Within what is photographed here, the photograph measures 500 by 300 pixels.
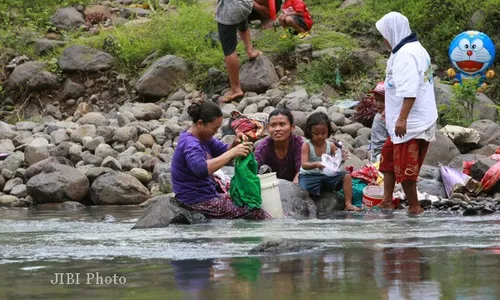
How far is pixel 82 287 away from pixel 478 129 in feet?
29.5

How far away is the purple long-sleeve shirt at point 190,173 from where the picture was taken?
32.0 ft

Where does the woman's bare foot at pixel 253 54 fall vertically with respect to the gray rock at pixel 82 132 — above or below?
above

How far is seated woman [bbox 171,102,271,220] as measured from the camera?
9.59 metres

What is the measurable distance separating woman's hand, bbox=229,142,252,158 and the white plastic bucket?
0.42 metres

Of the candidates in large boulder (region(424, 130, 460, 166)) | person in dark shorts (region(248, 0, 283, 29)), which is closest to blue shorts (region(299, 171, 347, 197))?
large boulder (region(424, 130, 460, 166))

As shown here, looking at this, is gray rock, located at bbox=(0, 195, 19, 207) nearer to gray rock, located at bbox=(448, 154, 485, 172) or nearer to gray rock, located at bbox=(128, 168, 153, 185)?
gray rock, located at bbox=(128, 168, 153, 185)

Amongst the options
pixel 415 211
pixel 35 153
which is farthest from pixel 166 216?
pixel 35 153

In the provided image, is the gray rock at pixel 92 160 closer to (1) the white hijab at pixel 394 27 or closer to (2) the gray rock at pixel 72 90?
(2) the gray rock at pixel 72 90

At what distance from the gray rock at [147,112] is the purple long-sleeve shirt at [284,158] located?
552 cm

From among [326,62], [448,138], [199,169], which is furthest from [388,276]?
[326,62]

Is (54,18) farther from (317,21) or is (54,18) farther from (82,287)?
(82,287)

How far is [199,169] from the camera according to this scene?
9.54 meters

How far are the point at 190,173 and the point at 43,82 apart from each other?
9.19 m

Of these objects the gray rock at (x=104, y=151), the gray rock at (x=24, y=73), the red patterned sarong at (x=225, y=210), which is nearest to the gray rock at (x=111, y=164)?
the gray rock at (x=104, y=151)
